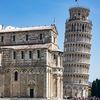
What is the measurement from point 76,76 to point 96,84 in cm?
698

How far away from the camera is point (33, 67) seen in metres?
66.6

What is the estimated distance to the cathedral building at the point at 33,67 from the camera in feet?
217

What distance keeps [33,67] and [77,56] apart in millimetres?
A: 36970

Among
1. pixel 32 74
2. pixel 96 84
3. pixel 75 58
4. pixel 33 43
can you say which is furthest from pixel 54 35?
pixel 96 84

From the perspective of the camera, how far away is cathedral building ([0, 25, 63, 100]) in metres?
66.1

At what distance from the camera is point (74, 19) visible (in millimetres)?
106062

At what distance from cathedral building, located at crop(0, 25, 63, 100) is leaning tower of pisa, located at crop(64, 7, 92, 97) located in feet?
101

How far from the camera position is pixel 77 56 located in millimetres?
102312

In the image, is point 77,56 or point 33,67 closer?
point 33,67

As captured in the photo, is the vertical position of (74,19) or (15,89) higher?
(74,19)

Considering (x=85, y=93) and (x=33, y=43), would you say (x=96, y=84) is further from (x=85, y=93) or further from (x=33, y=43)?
(x=33, y=43)

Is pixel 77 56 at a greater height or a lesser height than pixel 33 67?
greater

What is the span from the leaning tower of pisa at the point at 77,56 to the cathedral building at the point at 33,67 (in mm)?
30696

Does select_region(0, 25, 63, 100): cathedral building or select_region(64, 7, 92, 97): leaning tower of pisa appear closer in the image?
select_region(0, 25, 63, 100): cathedral building
